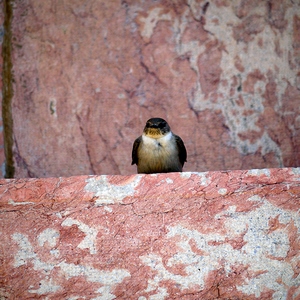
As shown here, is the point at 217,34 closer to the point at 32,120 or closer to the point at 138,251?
the point at 32,120

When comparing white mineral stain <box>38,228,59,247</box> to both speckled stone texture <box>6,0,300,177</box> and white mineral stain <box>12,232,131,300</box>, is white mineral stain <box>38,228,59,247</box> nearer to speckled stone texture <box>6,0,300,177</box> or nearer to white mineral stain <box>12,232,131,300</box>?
white mineral stain <box>12,232,131,300</box>

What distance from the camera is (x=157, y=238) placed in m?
2.71

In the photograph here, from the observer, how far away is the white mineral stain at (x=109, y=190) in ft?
8.99

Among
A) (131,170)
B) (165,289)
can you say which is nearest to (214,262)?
(165,289)

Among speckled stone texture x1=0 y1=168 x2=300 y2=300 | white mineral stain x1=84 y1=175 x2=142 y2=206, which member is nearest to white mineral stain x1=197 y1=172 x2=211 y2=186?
speckled stone texture x1=0 y1=168 x2=300 y2=300

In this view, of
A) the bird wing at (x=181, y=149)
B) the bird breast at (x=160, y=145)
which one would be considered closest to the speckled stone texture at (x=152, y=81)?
the bird wing at (x=181, y=149)

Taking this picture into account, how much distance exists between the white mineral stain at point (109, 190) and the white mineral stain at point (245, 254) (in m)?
0.25

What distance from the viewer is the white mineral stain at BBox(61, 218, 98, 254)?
273 cm

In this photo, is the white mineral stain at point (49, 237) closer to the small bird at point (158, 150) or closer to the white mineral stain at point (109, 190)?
the white mineral stain at point (109, 190)

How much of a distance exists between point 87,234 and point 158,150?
35.8 inches

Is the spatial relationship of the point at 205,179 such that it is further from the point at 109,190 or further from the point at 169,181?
the point at 109,190

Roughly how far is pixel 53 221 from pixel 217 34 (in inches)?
72.4

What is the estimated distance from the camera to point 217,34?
13.1 ft

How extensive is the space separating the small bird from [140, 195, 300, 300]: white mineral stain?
0.82 m
